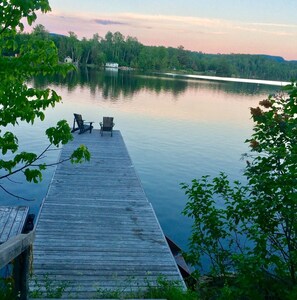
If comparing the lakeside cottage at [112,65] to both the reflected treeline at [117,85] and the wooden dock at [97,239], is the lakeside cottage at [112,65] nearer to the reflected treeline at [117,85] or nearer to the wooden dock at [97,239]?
the reflected treeline at [117,85]

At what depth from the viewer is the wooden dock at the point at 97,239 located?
7273 mm

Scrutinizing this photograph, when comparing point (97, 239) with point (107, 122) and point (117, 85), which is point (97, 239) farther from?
point (117, 85)

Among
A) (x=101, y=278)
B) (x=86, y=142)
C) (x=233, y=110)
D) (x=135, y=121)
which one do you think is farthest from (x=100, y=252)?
(x=233, y=110)

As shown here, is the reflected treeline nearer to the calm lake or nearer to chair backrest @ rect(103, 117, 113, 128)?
the calm lake

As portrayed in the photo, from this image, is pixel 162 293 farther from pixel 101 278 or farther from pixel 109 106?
pixel 109 106

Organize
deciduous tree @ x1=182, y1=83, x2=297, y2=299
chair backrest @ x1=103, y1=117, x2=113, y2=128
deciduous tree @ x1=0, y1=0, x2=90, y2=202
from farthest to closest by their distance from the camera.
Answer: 1. chair backrest @ x1=103, y1=117, x2=113, y2=128
2. deciduous tree @ x1=0, y1=0, x2=90, y2=202
3. deciduous tree @ x1=182, y1=83, x2=297, y2=299

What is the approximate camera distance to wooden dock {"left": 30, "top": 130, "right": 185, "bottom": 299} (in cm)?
727

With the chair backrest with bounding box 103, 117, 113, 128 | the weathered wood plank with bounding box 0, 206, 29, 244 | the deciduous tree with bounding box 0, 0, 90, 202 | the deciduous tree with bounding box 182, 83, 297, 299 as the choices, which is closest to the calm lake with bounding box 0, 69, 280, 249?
the chair backrest with bounding box 103, 117, 113, 128

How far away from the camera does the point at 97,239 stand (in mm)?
9188

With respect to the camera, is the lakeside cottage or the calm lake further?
the lakeside cottage

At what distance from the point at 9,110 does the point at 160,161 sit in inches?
759

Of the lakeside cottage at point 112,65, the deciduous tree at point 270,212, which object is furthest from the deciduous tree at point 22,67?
the lakeside cottage at point 112,65

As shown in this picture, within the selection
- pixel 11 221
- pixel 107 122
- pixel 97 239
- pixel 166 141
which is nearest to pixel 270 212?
pixel 97 239

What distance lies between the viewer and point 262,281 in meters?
4.85
